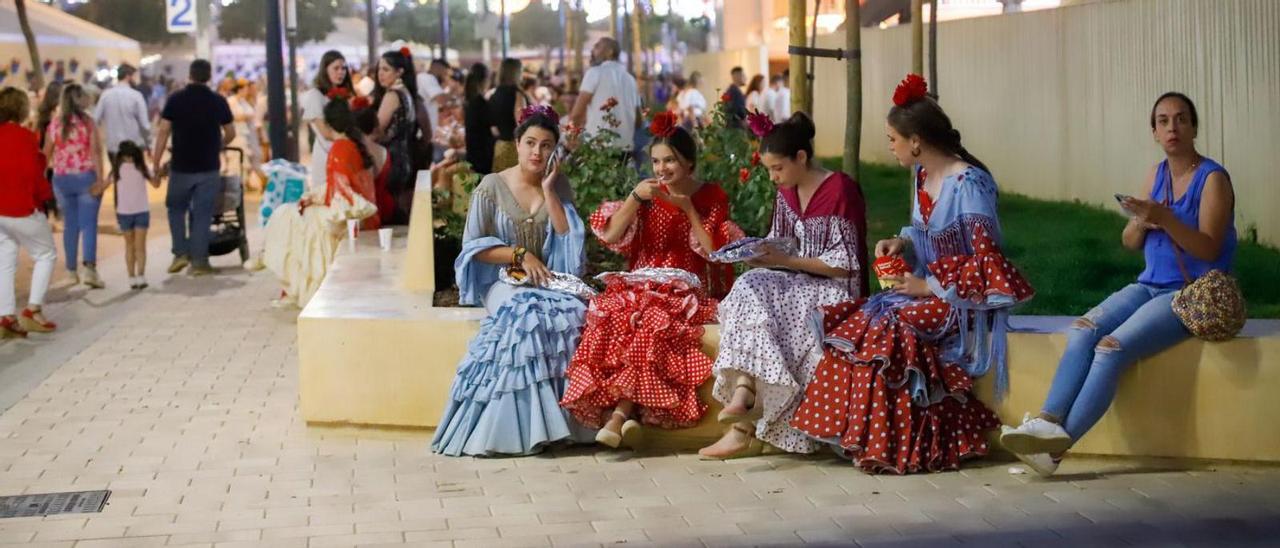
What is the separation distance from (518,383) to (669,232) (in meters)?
0.94

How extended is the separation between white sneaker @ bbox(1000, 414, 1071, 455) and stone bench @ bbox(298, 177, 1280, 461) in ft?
1.34

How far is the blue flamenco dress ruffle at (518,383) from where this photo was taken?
7.29 metres

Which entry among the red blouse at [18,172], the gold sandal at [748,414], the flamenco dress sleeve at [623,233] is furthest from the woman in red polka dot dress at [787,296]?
the red blouse at [18,172]

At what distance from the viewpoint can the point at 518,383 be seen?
7.28 meters

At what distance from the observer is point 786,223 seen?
7234mm

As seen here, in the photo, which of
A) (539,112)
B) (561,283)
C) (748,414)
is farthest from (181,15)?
(748,414)

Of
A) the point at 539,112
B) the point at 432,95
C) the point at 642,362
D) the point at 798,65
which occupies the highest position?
the point at 432,95

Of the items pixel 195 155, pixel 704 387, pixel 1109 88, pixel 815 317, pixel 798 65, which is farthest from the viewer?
pixel 1109 88

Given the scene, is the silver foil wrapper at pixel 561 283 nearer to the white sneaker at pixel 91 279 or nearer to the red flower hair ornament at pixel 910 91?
the red flower hair ornament at pixel 910 91

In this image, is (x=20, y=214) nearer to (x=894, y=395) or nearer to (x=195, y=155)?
(x=195, y=155)

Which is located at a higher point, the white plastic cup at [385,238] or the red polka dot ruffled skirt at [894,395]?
the white plastic cup at [385,238]

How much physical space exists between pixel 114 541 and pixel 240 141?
2207 cm

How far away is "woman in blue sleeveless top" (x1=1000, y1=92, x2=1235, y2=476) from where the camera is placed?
6.57 meters

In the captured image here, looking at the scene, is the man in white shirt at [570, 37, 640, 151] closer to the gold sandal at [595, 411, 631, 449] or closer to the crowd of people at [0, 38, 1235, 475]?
the crowd of people at [0, 38, 1235, 475]
